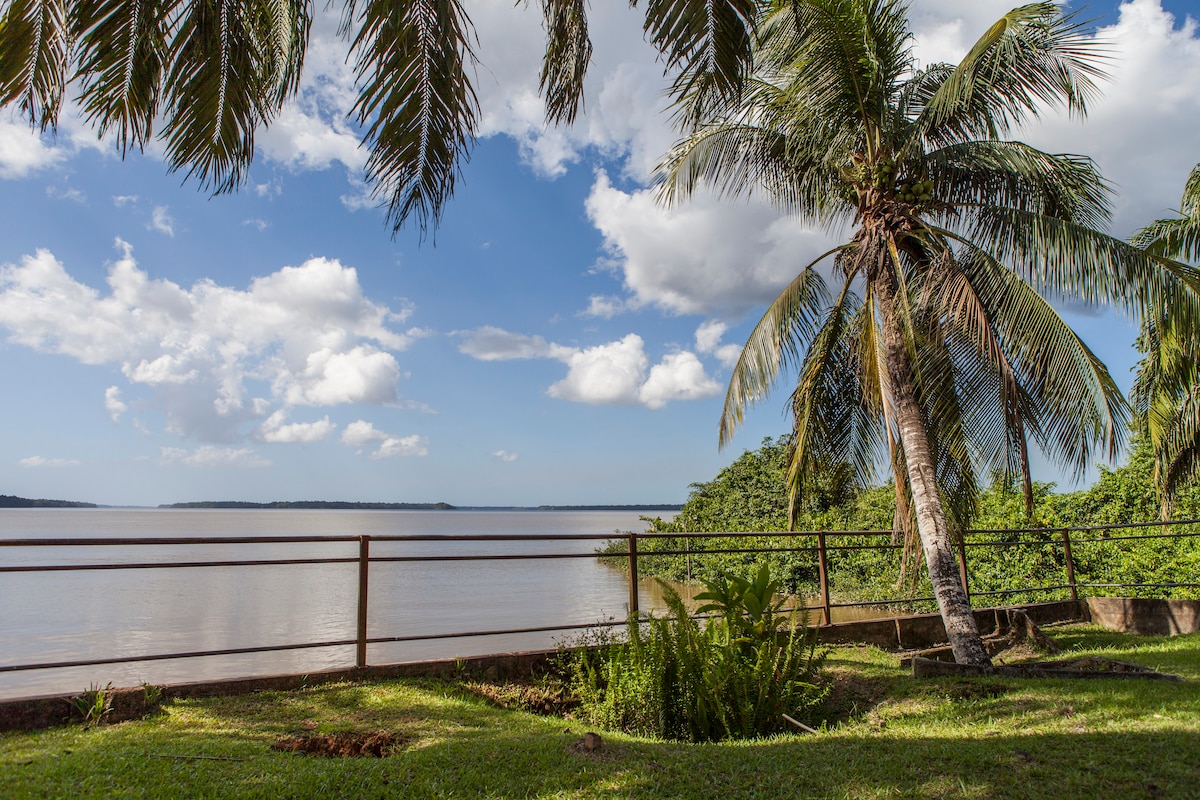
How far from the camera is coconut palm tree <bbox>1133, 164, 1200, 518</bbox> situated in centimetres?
879

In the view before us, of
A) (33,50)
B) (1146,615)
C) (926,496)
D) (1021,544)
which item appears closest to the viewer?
(33,50)

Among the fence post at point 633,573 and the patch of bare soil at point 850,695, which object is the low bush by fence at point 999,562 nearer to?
the fence post at point 633,573

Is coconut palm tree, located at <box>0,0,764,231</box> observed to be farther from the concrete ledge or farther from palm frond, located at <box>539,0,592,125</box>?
the concrete ledge

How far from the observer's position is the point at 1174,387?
9844 millimetres

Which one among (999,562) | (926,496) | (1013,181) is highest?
(1013,181)

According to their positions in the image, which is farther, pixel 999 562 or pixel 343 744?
pixel 999 562

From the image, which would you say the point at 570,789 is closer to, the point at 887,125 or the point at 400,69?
the point at 400,69

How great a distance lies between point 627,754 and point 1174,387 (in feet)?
34.3

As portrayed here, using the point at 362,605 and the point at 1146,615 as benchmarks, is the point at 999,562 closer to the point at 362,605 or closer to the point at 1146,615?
the point at 1146,615

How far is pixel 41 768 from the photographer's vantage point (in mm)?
2871

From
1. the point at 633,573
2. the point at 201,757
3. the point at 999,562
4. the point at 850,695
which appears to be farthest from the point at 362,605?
the point at 999,562

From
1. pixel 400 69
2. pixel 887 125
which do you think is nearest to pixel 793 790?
pixel 400 69

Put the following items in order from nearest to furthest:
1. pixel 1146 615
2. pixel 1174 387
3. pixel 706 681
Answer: pixel 706 681, pixel 1146 615, pixel 1174 387

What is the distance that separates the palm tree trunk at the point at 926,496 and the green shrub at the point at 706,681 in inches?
68.3
